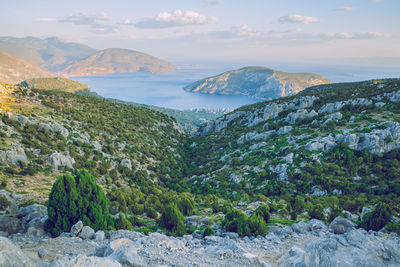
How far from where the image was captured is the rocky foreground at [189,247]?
872 cm

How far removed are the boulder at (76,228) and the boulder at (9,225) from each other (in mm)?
3577

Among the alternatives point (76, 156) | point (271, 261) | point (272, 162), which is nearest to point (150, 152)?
point (76, 156)

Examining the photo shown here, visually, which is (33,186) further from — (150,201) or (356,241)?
(356,241)

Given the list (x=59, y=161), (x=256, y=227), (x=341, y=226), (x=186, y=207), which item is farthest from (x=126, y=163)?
(x=341, y=226)

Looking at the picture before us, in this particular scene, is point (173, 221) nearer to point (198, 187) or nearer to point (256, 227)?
point (256, 227)

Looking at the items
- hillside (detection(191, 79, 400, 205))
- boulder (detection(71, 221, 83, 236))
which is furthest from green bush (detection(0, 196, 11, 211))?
hillside (detection(191, 79, 400, 205))

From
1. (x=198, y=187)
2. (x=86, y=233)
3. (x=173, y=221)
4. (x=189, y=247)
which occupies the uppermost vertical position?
(x=86, y=233)

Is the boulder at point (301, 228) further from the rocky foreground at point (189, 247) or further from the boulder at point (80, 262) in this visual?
the boulder at point (80, 262)

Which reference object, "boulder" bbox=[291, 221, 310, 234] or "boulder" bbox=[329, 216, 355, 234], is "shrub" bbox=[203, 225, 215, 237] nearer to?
"boulder" bbox=[291, 221, 310, 234]

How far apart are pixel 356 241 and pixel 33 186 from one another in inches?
970

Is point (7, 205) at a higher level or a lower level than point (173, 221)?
higher

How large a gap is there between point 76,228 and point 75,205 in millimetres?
1452

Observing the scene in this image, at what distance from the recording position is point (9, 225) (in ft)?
41.9

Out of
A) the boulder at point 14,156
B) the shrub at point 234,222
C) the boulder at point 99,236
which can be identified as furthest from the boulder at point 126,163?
the shrub at point 234,222
